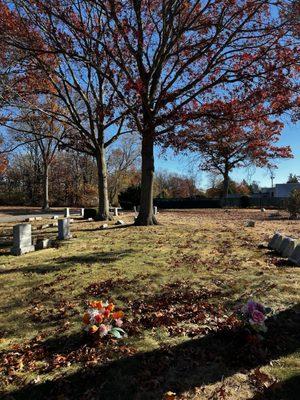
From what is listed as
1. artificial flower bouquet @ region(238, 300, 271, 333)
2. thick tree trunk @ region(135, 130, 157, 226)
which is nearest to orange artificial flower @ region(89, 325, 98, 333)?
artificial flower bouquet @ region(238, 300, 271, 333)

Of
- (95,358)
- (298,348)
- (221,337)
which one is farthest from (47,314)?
(298,348)

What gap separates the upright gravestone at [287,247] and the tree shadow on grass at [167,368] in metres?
3.86

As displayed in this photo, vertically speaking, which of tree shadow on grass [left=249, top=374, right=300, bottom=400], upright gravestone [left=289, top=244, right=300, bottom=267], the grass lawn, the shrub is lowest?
tree shadow on grass [left=249, top=374, right=300, bottom=400]

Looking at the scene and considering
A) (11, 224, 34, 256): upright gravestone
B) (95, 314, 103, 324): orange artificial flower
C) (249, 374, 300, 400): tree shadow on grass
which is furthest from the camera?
(11, 224, 34, 256): upright gravestone

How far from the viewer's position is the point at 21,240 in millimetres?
9984

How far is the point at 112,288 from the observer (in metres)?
6.66

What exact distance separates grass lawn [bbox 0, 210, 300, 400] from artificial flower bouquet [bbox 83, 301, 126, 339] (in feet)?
0.39

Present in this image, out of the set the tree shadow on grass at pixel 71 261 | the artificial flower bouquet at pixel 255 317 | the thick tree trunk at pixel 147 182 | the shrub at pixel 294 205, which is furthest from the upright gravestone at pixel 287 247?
the shrub at pixel 294 205

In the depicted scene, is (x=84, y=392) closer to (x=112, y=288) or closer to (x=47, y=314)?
(x=47, y=314)

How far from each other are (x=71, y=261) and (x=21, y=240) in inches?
75.9

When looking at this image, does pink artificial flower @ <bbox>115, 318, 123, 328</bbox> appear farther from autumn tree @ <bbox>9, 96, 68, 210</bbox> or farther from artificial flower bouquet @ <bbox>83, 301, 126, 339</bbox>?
autumn tree @ <bbox>9, 96, 68, 210</bbox>

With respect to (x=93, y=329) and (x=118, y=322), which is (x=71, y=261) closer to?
(x=118, y=322)

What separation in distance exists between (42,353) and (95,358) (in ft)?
2.15

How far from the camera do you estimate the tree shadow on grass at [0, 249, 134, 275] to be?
812 centimetres
